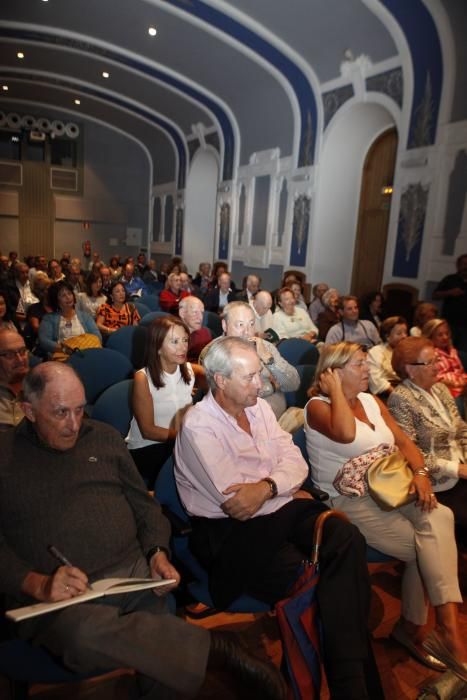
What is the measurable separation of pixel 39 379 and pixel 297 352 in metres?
2.75

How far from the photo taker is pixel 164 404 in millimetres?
2668

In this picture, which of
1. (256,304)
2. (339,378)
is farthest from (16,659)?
(256,304)

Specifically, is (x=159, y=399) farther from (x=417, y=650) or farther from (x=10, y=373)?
(x=417, y=650)

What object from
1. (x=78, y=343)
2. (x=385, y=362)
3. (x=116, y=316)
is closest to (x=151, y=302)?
(x=116, y=316)

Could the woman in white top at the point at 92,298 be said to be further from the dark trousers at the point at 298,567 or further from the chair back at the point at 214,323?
the dark trousers at the point at 298,567

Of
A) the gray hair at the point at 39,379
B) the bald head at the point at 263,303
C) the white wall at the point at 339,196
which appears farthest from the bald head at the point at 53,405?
the white wall at the point at 339,196

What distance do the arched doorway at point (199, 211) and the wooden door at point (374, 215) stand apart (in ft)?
21.1

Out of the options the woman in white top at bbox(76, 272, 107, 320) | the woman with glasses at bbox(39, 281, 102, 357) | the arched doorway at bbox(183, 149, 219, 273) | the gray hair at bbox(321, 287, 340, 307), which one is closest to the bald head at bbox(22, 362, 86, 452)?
the woman with glasses at bbox(39, 281, 102, 357)

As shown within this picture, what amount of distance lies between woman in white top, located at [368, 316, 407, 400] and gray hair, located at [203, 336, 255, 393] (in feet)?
7.59

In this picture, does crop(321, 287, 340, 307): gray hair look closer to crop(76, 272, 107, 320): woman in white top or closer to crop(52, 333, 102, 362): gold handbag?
crop(76, 272, 107, 320): woman in white top

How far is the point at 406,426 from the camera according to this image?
2566mm

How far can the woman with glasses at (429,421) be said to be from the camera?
248cm

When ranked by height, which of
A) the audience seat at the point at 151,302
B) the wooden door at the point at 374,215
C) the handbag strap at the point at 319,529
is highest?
the wooden door at the point at 374,215

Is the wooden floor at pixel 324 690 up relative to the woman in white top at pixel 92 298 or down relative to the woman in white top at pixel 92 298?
down
